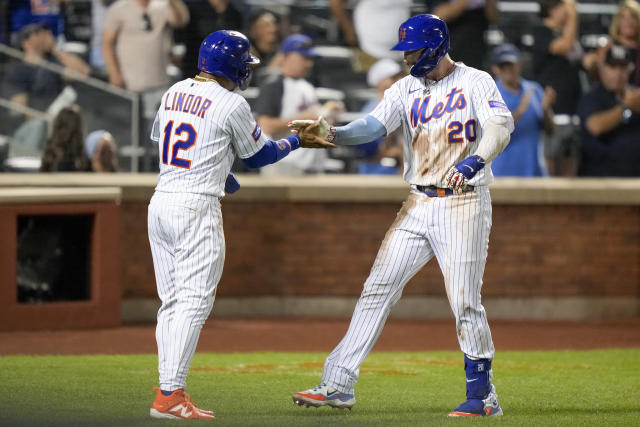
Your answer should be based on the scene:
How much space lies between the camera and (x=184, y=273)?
5.93 meters

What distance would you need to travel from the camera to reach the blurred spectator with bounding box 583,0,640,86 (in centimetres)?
1241

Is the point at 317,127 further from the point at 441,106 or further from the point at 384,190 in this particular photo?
the point at 384,190

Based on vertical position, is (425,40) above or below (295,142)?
above

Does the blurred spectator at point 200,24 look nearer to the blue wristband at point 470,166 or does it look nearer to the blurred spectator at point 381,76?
the blurred spectator at point 381,76

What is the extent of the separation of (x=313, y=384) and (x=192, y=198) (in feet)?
7.19

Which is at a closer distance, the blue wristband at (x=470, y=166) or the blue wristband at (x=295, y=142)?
the blue wristband at (x=470, y=166)

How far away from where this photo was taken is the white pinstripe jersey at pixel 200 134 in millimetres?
5941

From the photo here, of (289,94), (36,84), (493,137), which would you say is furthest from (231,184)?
(36,84)

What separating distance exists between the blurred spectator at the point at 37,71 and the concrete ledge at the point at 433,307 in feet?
8.89

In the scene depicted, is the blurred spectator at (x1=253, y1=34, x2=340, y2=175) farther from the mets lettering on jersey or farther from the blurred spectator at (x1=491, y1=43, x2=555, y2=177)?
the mets lettering on jersey

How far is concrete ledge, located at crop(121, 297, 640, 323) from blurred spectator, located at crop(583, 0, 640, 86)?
2301 millimetres

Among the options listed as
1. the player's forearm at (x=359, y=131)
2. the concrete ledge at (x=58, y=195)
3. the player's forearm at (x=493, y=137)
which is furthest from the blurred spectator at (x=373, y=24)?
the player's forearm at (x=493, y=137)

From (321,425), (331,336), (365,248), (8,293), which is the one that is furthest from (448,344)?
(321,425)

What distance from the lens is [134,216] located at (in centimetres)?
1146
